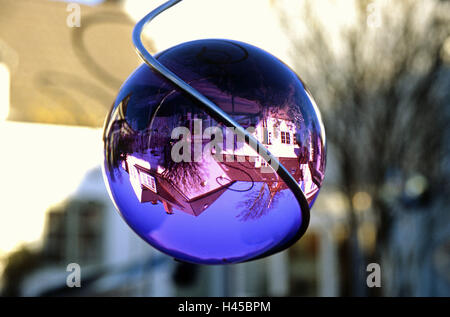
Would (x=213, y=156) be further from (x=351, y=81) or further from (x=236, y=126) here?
(x=351, y=81)

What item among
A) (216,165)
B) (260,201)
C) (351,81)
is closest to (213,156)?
(216,165)

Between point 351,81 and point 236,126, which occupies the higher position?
point 351,81

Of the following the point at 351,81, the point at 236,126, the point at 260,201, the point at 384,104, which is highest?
the point at 351,81

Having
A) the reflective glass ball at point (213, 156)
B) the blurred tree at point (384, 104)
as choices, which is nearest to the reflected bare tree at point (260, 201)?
the reflective glass ball at point (213, 156)

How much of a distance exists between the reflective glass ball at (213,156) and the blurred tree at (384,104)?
132 inches

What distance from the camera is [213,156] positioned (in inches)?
33.4

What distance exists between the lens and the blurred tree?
13.0 ft

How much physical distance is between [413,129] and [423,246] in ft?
4.18

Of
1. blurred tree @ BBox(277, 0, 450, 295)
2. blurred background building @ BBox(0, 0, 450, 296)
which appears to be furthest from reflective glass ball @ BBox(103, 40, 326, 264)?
blurred tree @ BBox(277, 0, 450, 295)

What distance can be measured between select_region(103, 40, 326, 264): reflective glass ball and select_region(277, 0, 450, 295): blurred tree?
11.0 ft

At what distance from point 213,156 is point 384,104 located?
370cm

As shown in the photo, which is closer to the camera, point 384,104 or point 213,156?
point 213,156
